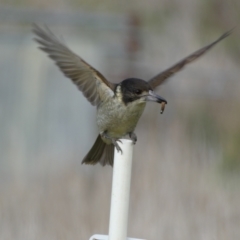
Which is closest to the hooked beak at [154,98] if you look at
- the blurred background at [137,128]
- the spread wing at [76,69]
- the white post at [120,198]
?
the spread wing at [76,69]

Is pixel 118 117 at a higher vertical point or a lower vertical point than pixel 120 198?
higher

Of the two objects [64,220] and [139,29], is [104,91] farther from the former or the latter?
[139,29]

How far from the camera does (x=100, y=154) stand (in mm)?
3301

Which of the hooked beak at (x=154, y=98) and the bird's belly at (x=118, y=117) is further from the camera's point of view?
the bird's belly at (x=118, y=117)

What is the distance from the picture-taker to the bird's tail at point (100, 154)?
328cm

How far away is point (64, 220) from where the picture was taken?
4.45 meters

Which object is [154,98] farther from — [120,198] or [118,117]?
[120,198]

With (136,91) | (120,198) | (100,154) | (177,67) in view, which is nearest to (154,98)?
(136,91)

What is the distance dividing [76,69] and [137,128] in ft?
8.50

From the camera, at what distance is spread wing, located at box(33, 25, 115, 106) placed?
296cm

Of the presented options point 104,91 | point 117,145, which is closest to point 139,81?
point 104,91

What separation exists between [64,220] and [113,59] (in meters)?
2.34

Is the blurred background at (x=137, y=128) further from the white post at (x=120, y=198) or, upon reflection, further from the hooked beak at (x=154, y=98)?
the white post at (x=120, y=198)

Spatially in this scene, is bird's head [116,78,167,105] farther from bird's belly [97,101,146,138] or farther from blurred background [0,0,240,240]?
blurred background [0,0,240,240]
